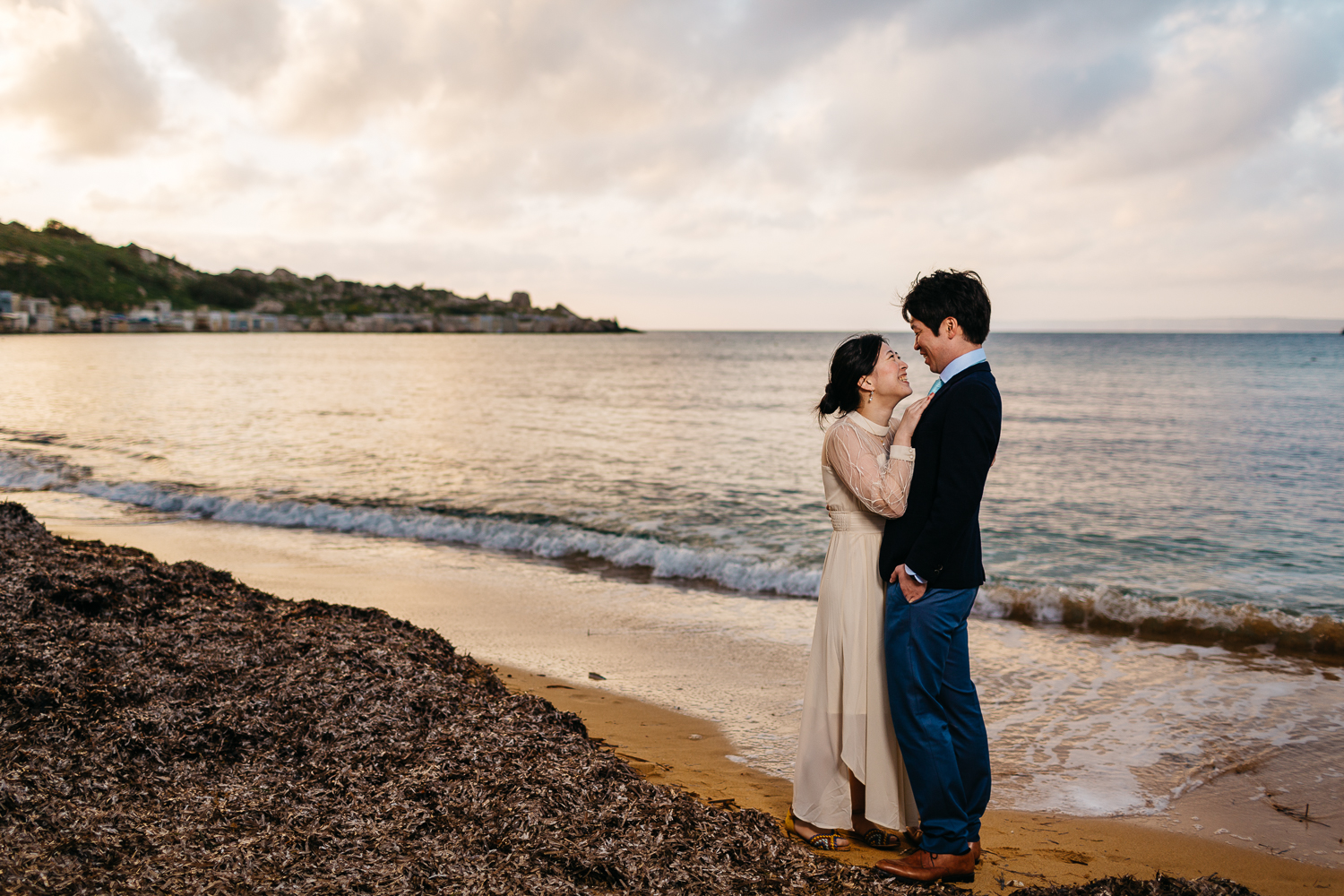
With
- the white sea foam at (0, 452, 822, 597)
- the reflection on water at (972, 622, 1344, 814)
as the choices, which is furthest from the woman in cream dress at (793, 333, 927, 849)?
the white sea foam at (0, 452, 822, 597)

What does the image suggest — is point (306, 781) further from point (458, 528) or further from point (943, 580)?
point (458, 528)

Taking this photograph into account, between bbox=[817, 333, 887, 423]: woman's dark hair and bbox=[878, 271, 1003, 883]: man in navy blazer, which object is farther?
bbox=[817, 333, 887, 423]: woman's dark hair

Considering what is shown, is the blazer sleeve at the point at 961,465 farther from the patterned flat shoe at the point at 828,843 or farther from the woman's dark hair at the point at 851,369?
the patterned flat shoe at the point at 828,843

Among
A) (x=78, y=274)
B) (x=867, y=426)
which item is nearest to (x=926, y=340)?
(x=867, y=426)

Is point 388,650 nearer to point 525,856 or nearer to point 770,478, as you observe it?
point 525,856

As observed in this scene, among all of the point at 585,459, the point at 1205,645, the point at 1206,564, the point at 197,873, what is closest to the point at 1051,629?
the point at 1205,645

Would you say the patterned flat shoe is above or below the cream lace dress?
below

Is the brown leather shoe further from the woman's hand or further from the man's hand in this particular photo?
the woman's hand

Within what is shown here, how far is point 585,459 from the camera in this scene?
64.3 feet

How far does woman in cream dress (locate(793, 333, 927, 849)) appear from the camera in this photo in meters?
3.56

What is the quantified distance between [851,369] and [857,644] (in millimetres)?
1292

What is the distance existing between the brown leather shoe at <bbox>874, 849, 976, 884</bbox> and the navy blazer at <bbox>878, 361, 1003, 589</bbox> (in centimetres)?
124

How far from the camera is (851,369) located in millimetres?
3586

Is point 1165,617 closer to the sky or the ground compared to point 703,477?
closer to the ground
